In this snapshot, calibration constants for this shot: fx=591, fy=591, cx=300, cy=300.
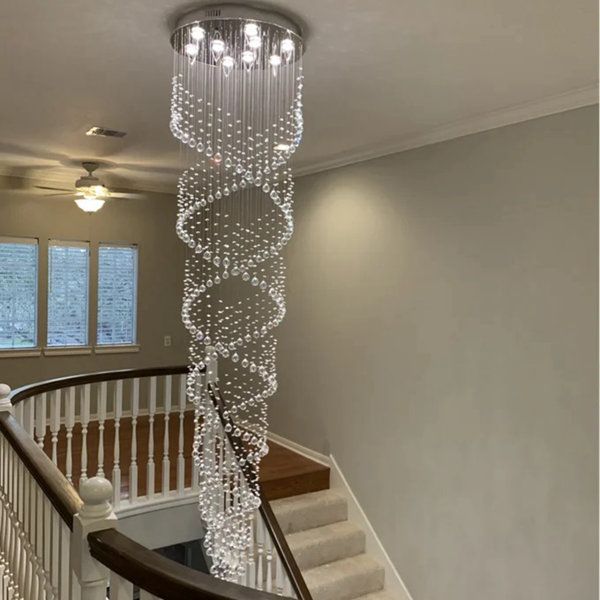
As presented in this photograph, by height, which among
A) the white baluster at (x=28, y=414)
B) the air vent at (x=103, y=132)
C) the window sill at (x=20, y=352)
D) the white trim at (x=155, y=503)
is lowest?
the white trim at (x=155, y=503)

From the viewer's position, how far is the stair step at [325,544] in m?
4.71

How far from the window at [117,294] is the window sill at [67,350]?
0.51ft

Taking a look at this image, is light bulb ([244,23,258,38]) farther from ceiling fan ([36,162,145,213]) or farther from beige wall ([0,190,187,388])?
beige wall ([0,190,187,388])

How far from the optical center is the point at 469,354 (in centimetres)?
400

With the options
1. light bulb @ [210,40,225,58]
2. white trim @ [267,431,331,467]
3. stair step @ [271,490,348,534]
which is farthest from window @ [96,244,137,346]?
light bulb @ [210,40,225,58]

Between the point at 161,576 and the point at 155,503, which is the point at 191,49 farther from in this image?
the point at 155,503

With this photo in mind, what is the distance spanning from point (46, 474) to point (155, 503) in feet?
9.07

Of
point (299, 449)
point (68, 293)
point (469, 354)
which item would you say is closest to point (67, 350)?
point (68, 293)

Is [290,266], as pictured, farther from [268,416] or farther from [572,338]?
[572,338]

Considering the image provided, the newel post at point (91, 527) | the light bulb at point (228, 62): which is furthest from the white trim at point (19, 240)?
the newel post at point (91, 527)

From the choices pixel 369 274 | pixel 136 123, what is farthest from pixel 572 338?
pixel 136 123

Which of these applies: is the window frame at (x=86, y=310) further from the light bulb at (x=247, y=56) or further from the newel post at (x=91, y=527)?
the newel post at (x=91, y=527)

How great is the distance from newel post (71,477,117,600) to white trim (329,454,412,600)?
3567 mm

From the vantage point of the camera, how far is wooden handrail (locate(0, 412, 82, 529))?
5.51 ft
